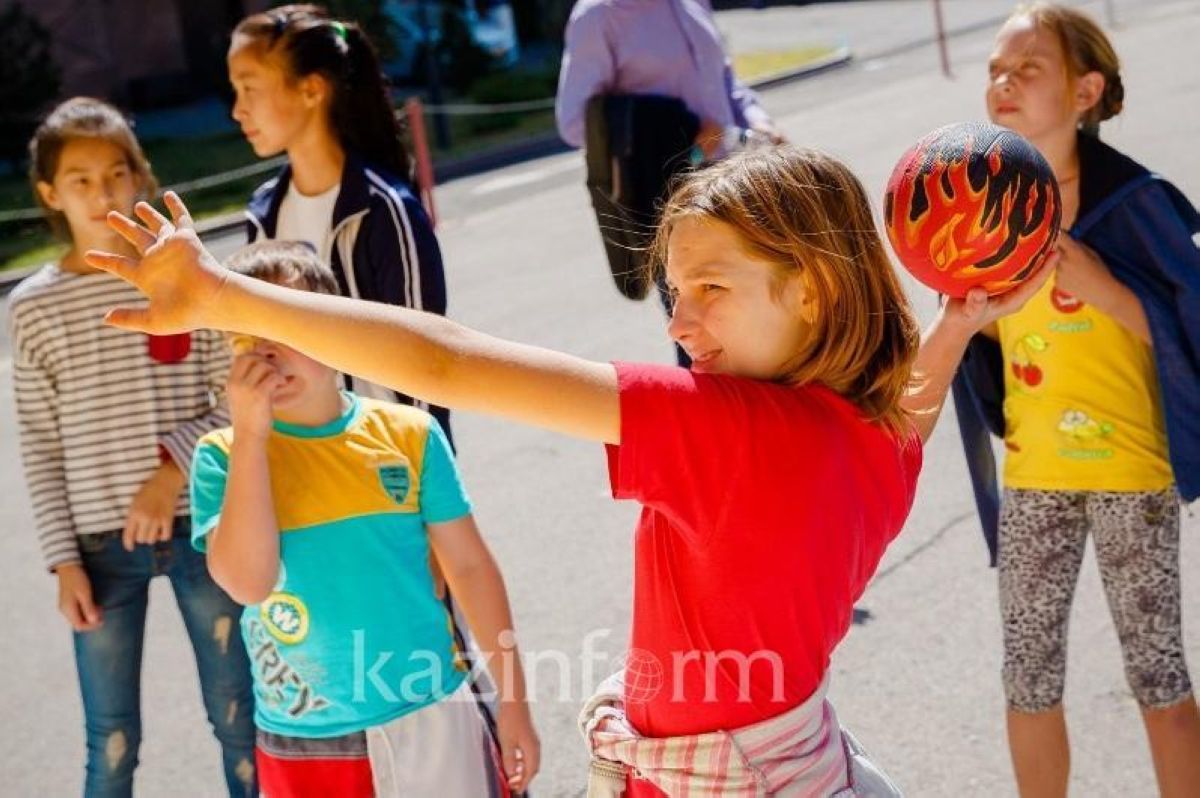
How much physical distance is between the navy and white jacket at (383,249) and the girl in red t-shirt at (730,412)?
154 cm

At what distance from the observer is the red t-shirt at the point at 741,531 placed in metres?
2.01

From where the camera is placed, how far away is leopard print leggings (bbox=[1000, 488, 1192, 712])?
10.7 ft

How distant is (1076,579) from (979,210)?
1.16m

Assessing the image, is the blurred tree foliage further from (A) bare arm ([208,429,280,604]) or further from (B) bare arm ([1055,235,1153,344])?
(B) bare arm ([1055,235,1153,344])

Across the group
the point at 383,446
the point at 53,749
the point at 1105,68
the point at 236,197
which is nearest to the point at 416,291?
the point at 383,446

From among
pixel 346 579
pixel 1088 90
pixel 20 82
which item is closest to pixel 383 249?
pixel 346 579

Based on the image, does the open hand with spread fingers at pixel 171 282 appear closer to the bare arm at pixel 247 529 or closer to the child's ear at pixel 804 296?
the child's ear at pixel 804 296

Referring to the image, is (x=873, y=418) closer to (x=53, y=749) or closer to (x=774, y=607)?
(x=774, y=607)

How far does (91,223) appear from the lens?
3.80 metres

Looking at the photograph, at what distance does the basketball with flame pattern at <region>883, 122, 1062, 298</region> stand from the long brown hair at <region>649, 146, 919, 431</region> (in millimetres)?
273

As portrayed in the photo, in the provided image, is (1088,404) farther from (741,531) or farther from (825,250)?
(741,531)

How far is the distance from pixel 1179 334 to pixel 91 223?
2.49m

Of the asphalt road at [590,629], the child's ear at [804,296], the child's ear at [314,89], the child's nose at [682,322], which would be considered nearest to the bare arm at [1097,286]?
the child's ear at [804,296]

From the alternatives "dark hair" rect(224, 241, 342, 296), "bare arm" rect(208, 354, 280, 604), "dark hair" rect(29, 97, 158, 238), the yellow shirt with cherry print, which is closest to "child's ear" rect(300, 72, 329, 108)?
"dark hair" rect(29, 97, 158, 238)
